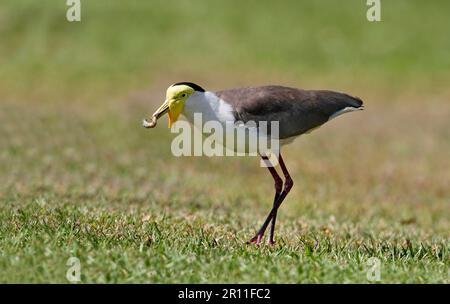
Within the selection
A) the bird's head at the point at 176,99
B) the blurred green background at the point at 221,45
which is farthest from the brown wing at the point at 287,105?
the blurred green background at the point at 221,45

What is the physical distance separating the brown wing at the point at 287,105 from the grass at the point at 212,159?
1036 millimetres

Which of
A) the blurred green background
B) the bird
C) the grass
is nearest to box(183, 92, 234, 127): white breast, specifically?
the bird

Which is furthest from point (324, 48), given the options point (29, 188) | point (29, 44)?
point (29, 188)

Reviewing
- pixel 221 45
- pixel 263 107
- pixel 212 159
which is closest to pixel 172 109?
pixel 263 107

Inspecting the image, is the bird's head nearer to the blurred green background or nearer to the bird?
the bird

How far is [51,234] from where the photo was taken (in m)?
6.39

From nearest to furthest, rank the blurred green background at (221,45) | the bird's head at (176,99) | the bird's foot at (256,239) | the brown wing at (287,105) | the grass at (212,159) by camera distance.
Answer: the grass at (212,159) → the bird's head at (176,99) → the brown wing at (287,105) → the bird's foot at (256,239) → the blurred green background at (221,45)

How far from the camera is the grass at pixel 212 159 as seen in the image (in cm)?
604

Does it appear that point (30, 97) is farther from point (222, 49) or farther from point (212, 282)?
point (212, 282)

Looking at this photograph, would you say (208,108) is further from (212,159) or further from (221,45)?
(221,45)

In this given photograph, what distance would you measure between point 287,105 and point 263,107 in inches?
10.5

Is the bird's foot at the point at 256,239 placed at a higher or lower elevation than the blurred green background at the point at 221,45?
lower

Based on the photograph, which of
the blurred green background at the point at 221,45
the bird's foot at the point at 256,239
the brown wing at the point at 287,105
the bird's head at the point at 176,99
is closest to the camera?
the bird's head at the point at 176,99

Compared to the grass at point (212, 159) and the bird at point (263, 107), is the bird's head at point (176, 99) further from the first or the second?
the grass at point (212, 159)
